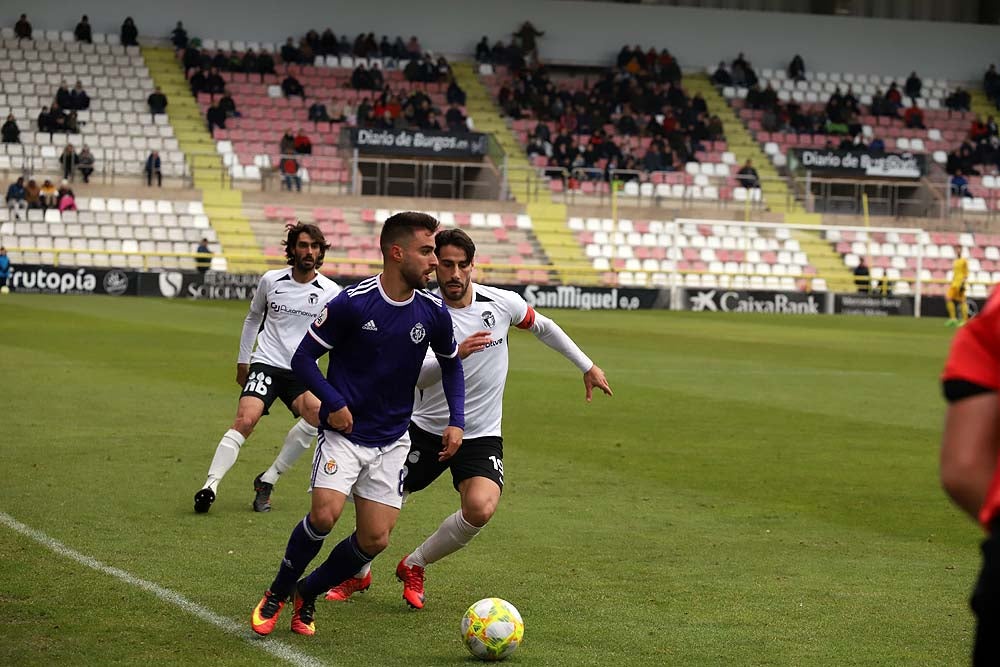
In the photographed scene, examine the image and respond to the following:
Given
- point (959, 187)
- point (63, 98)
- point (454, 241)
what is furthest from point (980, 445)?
point (959, 187)

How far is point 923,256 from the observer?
4859 centimetres

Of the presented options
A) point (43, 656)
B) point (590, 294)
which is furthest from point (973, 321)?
point (590, 294)

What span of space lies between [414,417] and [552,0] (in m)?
49.3

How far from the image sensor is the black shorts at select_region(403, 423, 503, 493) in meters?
7.21

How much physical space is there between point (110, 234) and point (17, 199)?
265 cm

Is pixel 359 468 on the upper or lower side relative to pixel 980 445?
lower

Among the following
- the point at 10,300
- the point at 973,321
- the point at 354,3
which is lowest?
the point at 10,300

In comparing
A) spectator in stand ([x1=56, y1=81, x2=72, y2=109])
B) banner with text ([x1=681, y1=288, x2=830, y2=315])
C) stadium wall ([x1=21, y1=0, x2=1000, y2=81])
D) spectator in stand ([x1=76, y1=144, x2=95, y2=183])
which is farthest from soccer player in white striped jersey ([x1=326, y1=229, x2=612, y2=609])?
stadium wall ([x1=21, y1=0, x2=1000, y2=81])

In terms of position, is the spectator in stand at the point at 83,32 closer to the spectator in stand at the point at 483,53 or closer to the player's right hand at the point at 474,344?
the spectator in stand at the point at 483,53

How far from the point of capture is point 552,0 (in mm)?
55031

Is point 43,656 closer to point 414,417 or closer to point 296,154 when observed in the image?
point 414,417

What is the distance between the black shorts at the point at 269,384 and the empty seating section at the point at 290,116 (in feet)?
117

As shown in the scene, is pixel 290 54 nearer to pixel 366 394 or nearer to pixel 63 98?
pixel 63 98

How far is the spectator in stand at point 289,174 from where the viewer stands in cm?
4503
